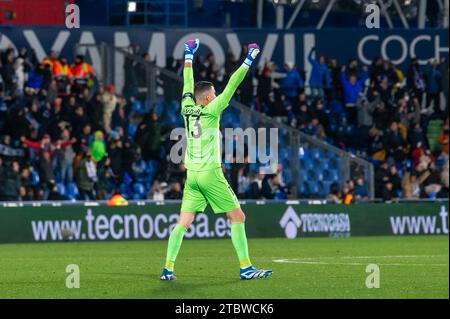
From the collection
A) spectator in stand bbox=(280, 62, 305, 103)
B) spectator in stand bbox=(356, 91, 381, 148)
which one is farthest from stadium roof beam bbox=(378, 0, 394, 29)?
spectator in stand bbox=(280, 62, 305, 103)

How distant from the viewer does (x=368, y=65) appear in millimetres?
38812

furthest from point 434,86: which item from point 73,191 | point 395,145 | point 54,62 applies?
point 73,191

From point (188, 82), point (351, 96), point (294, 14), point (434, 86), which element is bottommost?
point (351, 96)

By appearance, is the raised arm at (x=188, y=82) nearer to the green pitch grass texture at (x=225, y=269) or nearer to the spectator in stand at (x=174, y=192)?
the green pitch grass texture at (x=225, y=269)

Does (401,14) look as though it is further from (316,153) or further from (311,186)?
(311,186)

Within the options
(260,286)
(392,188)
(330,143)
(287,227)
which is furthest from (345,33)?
(260,286)

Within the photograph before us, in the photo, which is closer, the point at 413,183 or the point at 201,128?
the point at 201,128

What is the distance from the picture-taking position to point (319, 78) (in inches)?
1443

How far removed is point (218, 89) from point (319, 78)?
353 centimetres

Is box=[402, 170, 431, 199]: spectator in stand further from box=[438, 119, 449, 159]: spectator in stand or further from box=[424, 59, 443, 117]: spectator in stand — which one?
box=[424, 59, 443, 117]: spectator in stand

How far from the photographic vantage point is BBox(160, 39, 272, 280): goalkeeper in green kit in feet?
54.4

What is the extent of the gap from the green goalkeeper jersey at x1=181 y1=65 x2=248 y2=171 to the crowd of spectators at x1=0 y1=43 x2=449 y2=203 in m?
14.0

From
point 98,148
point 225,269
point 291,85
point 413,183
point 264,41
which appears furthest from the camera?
point 264,41

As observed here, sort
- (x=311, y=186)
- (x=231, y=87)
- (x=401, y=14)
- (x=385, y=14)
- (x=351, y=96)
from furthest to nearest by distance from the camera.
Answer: (x=401, y=14)
(x=385, y=14)
(x=351, y=96)
(x=311, y=186)
(x=231, y=87)
